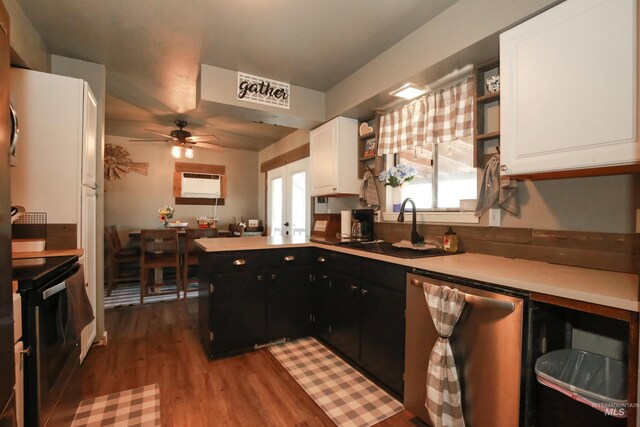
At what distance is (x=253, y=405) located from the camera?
5.63 ft

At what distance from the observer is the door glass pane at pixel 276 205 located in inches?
206

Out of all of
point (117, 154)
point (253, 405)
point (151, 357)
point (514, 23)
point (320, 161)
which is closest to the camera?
point (514, 23)

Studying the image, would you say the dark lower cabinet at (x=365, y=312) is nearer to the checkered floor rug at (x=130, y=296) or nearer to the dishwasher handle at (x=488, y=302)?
the dishwasher handle at (x=488, y=302)

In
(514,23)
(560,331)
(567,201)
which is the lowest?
(560,331)

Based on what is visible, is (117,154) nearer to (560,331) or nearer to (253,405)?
(253,405)

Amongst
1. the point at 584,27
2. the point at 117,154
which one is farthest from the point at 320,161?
the point at 117,154

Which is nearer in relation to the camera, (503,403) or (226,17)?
(503,403)

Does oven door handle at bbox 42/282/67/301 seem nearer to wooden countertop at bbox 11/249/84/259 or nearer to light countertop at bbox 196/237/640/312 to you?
wooden countertop at bbox 11/249/84/259

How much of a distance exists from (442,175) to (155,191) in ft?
16.1

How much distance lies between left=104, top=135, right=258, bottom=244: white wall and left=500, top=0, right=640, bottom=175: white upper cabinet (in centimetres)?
518

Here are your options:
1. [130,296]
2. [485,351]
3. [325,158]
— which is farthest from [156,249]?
[485,351]

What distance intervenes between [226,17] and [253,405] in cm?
244

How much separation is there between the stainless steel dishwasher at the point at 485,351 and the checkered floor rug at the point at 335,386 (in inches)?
11.0

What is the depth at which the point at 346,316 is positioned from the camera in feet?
7.01
